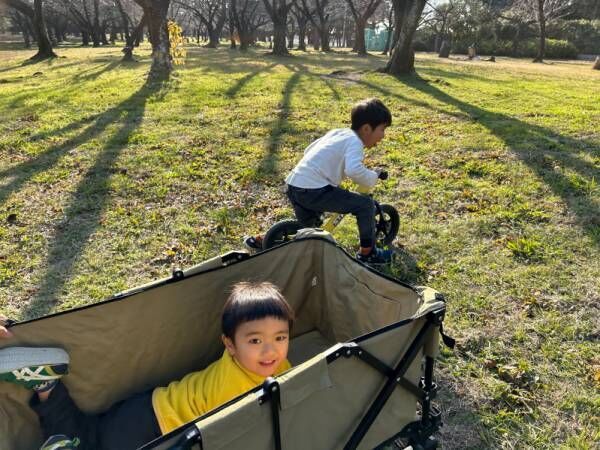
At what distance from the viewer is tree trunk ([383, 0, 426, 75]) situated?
39.9ft

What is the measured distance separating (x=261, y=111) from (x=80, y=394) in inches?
302

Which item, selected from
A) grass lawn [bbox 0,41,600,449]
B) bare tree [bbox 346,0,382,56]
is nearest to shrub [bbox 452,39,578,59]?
bare tree [bbox 346,0,382,56]

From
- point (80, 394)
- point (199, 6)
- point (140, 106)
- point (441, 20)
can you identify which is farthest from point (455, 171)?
point (199, 6)

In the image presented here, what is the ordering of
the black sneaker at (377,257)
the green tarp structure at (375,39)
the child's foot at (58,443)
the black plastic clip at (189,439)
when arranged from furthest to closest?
the green tarp structure at (375,39), the black sneaker at (377,257), the child's foot at (58,443), the black plastic clip at (189,439)

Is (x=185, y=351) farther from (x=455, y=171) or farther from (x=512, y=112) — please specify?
(x=512, y=112)

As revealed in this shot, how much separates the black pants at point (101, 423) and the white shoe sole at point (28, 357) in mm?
167

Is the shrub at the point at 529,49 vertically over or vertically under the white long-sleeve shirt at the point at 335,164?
over

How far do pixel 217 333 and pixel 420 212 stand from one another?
9.34ft

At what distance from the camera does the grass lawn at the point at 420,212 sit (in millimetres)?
2727

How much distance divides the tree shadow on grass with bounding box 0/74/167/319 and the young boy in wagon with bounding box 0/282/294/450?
1.46 m

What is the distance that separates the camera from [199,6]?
4612 cm

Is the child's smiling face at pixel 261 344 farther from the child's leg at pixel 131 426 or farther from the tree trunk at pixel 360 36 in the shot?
the tree trunk at pixel 360 36

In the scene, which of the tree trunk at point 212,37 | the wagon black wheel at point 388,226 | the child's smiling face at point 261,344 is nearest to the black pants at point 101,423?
the child's smiling face at point 261,344

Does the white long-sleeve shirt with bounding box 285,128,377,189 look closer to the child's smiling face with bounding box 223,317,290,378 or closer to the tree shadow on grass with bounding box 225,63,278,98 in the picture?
the child's smiling face with bounding box 223,317,290,378
